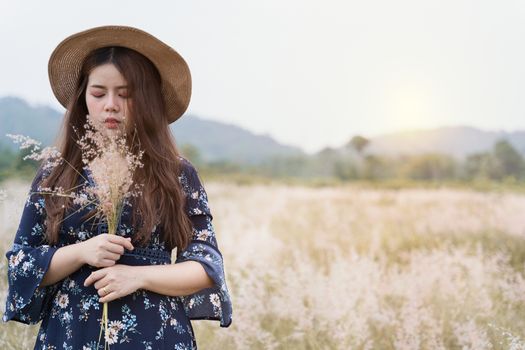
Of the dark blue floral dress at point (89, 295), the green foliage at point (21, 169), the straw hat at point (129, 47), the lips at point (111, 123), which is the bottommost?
the dark blue floral dress at point (89, 295)

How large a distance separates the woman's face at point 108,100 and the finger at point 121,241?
1.16 ft

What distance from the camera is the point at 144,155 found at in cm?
247

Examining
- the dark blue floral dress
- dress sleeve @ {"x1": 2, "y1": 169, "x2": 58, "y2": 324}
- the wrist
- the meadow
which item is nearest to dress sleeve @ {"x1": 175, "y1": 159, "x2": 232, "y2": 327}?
the dark blue floral dress

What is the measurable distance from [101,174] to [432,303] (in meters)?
2.68

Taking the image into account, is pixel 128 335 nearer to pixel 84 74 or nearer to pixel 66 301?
pixel 66 301

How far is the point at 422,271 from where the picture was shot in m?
4.66

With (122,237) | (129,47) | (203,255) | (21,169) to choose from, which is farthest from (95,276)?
(21,169)

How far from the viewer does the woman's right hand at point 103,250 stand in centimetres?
218

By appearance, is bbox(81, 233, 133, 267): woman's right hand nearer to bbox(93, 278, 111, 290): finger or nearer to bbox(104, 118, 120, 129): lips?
bbox(93, 278, 111, 290): finger

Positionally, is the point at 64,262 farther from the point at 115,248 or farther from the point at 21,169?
the point at 21,169

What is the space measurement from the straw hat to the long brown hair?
0.03m

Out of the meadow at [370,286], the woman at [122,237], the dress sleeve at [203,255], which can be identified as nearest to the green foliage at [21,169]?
the meadow at [370,286]

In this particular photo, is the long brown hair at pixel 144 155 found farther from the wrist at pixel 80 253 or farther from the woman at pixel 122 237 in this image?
the wrist at pixel 80 253

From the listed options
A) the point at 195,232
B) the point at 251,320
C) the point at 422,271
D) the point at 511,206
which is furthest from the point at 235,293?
the point at 511,206
